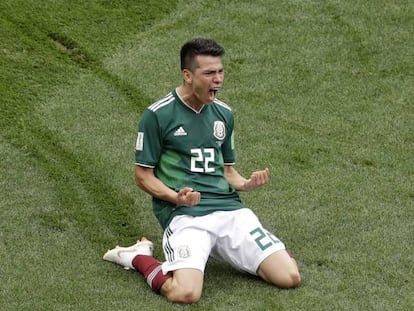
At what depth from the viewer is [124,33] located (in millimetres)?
11438

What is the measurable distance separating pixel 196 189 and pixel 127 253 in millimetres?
629

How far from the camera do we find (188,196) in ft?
23.1

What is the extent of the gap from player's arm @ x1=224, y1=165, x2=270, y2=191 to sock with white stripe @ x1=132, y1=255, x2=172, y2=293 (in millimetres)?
800

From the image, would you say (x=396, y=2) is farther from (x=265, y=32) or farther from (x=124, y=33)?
(x=124, y=33)

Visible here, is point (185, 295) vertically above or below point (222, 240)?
below

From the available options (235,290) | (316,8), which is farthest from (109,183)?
(316,8)

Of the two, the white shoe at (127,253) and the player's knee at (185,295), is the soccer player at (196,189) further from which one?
the player's knee at (185,295)

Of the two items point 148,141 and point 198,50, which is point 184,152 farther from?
point 198,50

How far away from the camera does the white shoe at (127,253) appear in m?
7.47

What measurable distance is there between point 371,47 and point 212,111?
4016 millimetres

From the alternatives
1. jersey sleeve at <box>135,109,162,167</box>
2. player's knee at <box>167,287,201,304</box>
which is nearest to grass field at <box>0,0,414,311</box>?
player's knee at <box>167,287,201,304</box>

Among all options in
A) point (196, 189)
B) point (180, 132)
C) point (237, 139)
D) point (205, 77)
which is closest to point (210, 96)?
point (205, 77)

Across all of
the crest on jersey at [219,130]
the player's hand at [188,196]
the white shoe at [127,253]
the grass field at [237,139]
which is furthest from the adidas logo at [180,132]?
the grass field at [237,139]

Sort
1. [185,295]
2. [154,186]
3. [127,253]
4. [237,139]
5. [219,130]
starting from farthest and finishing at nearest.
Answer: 1. [237,139]
2. [219,130]
3. [127,253]
4. [154,186]
5. [185,295]
